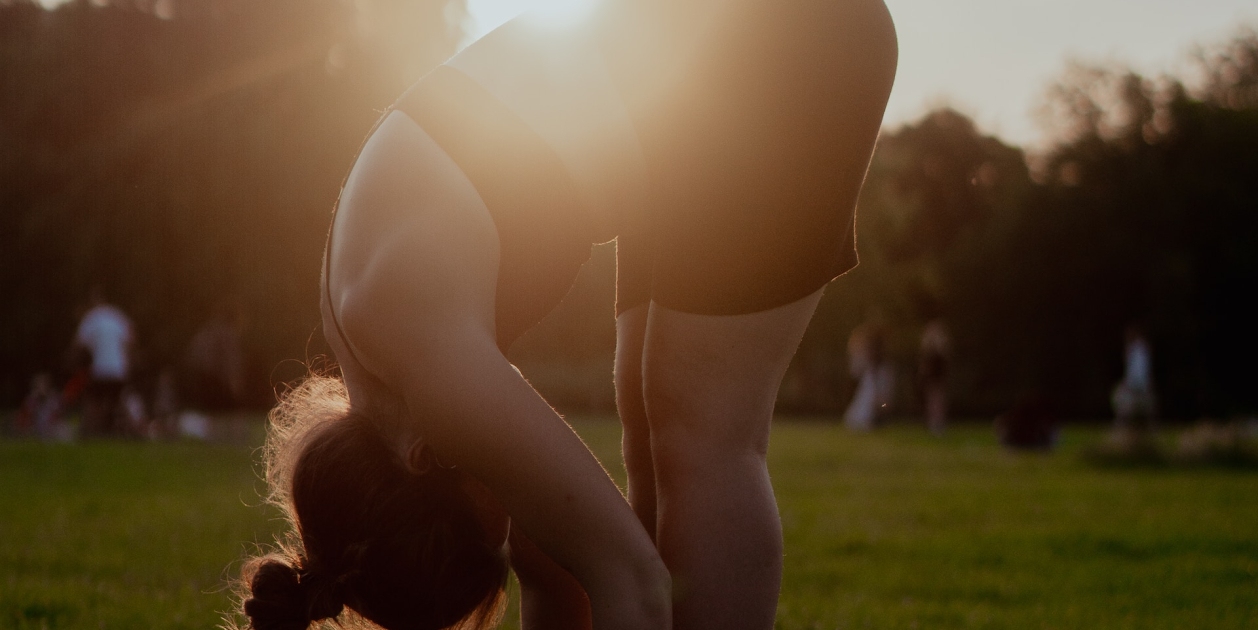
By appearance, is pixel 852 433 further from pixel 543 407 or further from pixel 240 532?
pixel 543 407

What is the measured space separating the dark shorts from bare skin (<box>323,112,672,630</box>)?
123mm

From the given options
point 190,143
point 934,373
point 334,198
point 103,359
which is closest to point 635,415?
point 103,359

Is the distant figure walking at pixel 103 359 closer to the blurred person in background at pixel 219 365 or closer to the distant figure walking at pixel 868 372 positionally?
the blurred person in background at pixel 219 365

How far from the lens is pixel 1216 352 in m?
29.7

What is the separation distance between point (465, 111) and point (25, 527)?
5.09m

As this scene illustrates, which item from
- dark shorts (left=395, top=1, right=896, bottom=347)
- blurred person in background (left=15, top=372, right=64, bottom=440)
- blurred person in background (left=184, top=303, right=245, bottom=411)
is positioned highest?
dark shorts (left=395, top=1, right=896, bottom=347)

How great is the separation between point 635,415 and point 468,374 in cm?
73

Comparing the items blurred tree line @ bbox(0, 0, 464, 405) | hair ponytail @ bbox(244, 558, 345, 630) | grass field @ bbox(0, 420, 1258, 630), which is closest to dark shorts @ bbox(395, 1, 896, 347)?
hair ponytail @ bbox(244, 558, 345, 630)

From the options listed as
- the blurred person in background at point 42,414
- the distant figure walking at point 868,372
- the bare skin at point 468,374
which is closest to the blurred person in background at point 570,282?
the bare skin at point 468,374

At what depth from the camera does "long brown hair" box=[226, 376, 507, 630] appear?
173 cm

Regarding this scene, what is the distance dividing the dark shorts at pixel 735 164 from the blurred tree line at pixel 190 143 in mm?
15362

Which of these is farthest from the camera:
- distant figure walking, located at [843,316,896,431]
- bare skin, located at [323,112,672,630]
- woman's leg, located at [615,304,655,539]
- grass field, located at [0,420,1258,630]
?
distant figure walking, located at [843,316,896,431]

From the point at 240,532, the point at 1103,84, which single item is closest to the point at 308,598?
the point at 240,532

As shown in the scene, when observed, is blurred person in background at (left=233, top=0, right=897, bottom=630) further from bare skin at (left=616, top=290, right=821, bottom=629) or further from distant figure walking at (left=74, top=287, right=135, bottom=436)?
distant figure walking at (left=74, top=287, right=135, bottom=436)
